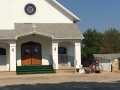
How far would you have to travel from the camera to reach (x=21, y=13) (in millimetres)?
31234

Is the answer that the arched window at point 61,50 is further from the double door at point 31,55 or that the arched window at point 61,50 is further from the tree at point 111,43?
the tree at point 111,43

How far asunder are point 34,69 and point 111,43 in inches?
866

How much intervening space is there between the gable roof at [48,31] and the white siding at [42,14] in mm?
494

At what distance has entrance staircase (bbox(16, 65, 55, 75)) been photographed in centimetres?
2827

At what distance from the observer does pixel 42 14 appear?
31.8 m

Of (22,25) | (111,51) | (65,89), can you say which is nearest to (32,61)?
(22,25)

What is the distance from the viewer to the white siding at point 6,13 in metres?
29.6

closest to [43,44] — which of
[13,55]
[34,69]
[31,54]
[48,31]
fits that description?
[31,54]

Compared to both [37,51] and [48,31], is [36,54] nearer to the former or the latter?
[37,51]

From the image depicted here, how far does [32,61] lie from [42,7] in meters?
5.77

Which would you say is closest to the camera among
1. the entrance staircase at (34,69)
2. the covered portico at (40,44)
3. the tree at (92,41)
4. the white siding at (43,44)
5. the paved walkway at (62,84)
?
the paved walkway at (62,84)

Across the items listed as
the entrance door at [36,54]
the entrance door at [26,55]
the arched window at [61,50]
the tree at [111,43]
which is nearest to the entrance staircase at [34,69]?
the entrance door at [26,55]

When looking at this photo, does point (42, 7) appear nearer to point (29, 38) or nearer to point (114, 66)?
point (29, 38)

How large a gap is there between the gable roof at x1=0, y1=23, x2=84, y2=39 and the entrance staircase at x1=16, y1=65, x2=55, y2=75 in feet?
10.4
